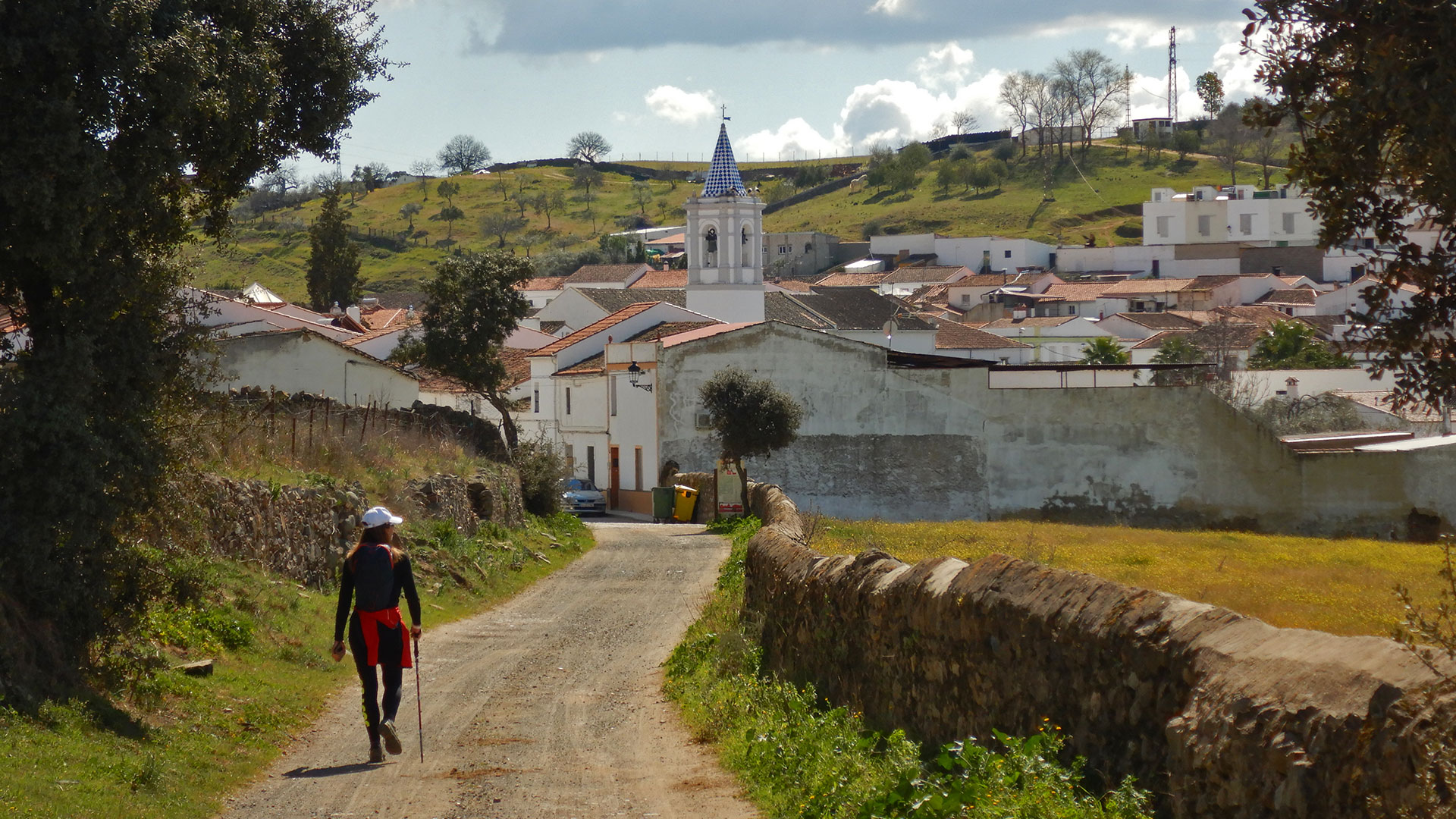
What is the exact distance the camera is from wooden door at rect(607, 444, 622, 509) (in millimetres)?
50281

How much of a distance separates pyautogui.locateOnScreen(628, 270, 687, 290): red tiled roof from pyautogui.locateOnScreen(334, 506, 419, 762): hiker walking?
3002 inches

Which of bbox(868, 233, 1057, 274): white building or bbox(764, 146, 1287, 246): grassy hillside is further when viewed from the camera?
bbox(764, 146, 1287, 246): grassy hillside

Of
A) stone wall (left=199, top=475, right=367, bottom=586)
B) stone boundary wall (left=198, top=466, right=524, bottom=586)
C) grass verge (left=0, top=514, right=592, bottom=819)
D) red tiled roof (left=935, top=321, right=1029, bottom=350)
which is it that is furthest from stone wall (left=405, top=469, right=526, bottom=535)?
red tiled roof (left=935, top=321, right=1029, bottom=350)

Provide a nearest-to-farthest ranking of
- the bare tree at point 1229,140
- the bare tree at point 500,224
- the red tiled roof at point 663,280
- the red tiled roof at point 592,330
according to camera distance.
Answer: the red tiled roof at point 592,330 → the red tiled roof at point 663,280 → the bare tree at point 500,224 → the bare tree at point 1229,140

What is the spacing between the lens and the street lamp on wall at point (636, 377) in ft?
138

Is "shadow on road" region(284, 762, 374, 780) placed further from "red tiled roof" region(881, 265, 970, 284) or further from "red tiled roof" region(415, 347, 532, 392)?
"red tiled roof" region(881, 265, 970, 284)

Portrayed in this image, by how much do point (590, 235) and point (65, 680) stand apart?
146m

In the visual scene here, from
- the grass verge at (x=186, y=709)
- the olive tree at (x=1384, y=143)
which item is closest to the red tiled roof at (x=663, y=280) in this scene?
the grass verge at (x=186, y=709)

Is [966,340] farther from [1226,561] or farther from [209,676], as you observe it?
[209,676]

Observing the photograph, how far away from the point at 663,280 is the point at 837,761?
283ft

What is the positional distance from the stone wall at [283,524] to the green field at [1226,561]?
6.78m

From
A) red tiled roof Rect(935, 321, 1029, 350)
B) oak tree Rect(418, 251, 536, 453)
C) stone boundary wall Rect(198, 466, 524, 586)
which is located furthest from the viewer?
red tiled roof Rect(935, 321, 1029, 350)

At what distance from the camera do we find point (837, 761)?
841 centimetres

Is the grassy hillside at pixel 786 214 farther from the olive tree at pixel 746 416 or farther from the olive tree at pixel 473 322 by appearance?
the olive tree at pixel 746 416
